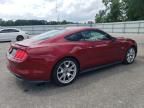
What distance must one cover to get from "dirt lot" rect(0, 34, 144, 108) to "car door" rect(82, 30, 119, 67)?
44cm

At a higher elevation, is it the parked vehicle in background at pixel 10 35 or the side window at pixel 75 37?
the side window at pixel 75 37

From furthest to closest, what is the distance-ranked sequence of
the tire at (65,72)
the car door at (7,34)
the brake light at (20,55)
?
the car door at (7,34)
the tire at (65,72)
the brake light at (20,55)

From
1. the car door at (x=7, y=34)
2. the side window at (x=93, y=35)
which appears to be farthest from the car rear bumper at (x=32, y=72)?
the car door at (x=7, y=34)

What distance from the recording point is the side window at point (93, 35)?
18.0ft

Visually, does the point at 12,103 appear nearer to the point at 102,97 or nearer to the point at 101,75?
the point at 102,97

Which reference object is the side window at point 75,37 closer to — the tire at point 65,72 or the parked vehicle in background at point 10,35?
the tire at point 65,72

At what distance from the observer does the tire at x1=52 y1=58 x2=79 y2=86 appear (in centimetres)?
472

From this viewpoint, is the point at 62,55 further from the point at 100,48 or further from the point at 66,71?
the point at 100,48

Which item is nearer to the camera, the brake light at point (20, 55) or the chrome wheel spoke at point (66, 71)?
the brake light at point (20, 55)

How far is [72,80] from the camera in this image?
5.04 meters

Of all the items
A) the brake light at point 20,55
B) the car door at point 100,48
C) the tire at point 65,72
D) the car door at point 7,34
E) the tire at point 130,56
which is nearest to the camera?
the brake light at point 20,55

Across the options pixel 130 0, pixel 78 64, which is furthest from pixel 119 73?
pixel 130 0

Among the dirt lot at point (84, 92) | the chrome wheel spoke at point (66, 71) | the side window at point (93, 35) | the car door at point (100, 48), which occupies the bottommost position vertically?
the dirt lot at point (84, 92)

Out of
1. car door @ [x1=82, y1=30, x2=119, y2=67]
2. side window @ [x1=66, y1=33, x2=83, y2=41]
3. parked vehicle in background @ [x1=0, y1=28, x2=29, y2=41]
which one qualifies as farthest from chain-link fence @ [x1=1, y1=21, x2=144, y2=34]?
side window @ [x1=66, y1=33, x2=83, y2=41]
